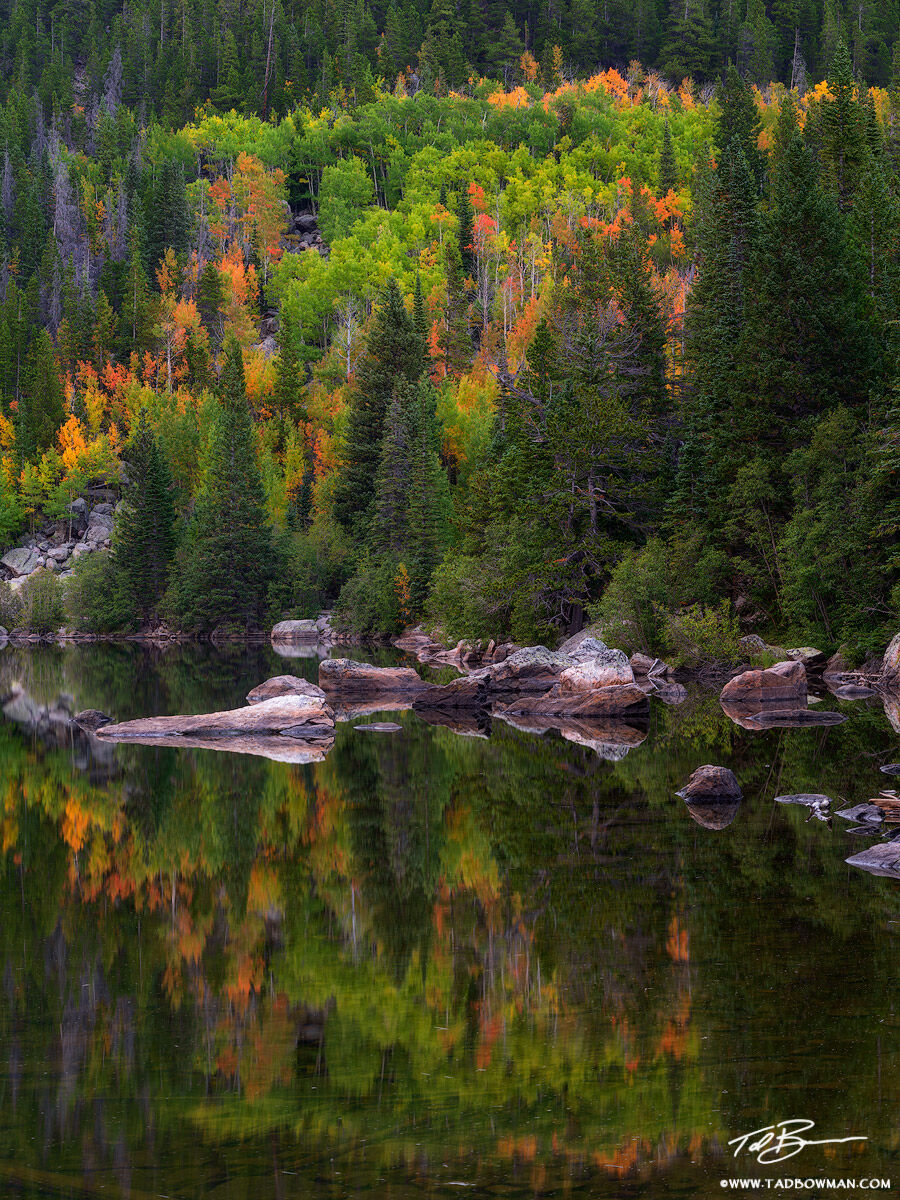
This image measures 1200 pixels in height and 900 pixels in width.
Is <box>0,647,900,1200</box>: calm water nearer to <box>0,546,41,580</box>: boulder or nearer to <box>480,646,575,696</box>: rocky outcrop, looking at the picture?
<box>480,646,575,696</box>: rocky outcrop

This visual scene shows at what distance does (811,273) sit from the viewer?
3928 cm

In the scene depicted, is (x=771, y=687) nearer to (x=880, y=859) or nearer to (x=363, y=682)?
(x=363, y=682)

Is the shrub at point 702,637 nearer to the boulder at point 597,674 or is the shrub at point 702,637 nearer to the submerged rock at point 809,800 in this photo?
the boulder at point 597,674

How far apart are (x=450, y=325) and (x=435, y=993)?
307 feet

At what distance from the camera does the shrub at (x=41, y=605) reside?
75.6 metres

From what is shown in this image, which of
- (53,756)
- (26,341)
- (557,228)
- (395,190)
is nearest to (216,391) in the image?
(26,341)

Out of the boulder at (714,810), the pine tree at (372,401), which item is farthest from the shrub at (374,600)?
the boulder at (714,810)

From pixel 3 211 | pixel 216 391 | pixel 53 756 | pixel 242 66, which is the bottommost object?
pixel 53 756

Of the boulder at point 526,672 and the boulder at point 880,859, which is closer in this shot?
the boulder at point 880,859

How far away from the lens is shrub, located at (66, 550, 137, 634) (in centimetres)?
7444

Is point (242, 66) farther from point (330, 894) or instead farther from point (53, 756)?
point (330, 894)

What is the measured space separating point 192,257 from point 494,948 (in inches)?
4649

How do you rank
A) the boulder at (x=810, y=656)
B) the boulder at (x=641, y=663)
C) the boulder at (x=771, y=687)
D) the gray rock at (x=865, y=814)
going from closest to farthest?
the gray rock at (x=865, y=814) → the boulder at (x=771, y=687) → the boulder at (x=641, y=663) → the boulder at (x=810, y=656)

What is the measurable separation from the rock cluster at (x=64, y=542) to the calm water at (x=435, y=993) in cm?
7148
